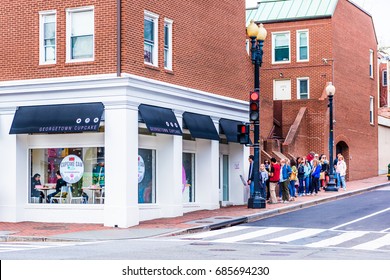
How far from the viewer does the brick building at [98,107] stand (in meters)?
23.9

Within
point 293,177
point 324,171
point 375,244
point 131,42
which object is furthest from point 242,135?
point 324,171

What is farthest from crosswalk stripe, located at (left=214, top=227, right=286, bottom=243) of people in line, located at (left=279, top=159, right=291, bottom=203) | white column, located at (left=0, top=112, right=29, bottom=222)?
white column, located at (left=0, top=112, right=29, bottom=222)

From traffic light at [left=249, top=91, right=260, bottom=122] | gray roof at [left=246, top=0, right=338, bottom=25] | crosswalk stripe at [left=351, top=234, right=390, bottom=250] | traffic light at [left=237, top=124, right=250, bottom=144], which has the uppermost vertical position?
gray roof at [left=246, top=0, right=338, bottom=25]

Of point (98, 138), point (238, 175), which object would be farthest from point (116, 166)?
point (238, 175)

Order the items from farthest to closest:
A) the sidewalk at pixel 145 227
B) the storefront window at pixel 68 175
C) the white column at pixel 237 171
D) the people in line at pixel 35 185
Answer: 1. the white column at pixel 237 171
2. the people in line at pixel 35 185
3. the storefront window at pixel 68 175
4. the sidewalk at pixel 145 227

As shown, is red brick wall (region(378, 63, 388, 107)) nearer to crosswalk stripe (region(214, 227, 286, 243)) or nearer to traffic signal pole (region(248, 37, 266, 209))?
traffic signal pole (region(248, 37, 266, 209))

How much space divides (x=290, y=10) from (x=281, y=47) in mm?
2344

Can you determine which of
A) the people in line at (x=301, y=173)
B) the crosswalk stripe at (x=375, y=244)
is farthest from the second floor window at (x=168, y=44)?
the crosswalk stripe at (x=375, y=244)

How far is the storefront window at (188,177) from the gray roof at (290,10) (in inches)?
737

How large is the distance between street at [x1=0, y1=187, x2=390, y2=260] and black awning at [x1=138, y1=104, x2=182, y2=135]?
4.03m

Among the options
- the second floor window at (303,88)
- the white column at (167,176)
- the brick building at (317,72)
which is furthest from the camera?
the second floor window at (303,88)

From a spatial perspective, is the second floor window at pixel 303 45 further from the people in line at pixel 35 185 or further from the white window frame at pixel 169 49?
the people in line at pixel 35 185

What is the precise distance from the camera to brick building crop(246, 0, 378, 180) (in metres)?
42.9

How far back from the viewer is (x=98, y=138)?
24641 millimetres
